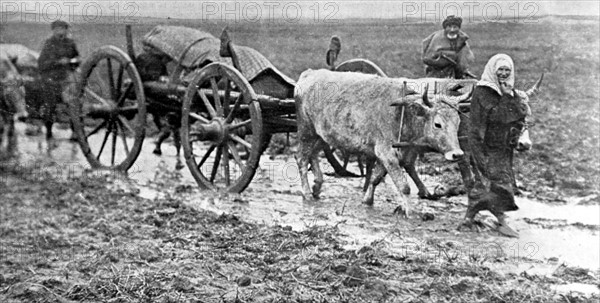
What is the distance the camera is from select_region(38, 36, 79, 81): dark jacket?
26.2ft

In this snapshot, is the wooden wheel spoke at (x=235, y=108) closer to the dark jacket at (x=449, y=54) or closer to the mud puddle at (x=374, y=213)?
the mud puddle at (x=374, y=213)

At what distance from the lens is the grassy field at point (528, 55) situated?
360 inches

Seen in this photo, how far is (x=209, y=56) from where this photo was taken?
8445 mm

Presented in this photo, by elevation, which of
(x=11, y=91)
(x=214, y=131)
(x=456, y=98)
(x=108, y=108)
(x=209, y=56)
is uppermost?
(x=209, y=56)

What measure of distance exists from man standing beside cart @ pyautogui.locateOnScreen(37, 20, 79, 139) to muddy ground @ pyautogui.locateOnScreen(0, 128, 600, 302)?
0.89 metres

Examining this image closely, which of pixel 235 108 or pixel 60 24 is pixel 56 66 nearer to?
pixel 60 24

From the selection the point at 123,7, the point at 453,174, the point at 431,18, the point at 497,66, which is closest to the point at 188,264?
the point at 123,7

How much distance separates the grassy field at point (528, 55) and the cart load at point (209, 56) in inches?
9.2

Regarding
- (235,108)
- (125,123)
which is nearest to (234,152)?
(235,108)

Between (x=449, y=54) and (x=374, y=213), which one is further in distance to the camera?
(x=449, y=54)

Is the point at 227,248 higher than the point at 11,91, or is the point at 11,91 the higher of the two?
the point at 11,91

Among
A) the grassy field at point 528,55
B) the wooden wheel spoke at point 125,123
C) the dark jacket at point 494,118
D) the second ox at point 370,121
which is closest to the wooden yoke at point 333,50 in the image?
the grassy field at point 528,55

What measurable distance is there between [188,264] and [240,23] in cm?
503

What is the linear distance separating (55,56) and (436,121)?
4583mm
